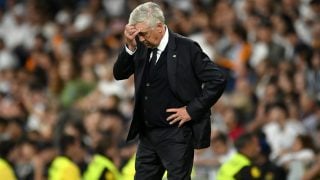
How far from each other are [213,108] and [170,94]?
18.5ft

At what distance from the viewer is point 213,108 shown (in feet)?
42.4

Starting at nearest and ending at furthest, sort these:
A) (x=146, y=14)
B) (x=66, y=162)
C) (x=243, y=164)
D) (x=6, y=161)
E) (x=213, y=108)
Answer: (x=146, y=14) → (x=243, y=164) → (x=66, y=162) → (x=6, y=161) → (x=213, y=108)

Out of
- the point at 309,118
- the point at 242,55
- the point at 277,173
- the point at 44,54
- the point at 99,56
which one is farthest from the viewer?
the point at 44,54

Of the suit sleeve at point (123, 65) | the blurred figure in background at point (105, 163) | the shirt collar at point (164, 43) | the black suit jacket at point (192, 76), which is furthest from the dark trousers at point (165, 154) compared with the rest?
the blurred figure in background at point (105, 163)

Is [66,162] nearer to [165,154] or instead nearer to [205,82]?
[165,154]

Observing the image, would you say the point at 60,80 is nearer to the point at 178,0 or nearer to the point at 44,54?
Result: the point at 44,54

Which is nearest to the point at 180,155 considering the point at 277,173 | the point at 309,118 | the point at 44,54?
the point at 277,173

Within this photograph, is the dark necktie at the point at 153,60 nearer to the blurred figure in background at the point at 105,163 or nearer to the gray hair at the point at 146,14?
the gray hair at the point at 146,14

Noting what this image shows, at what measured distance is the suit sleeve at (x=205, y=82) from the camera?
7230 mm

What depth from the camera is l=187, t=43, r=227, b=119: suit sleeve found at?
7230 mm

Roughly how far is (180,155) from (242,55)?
6.61 m

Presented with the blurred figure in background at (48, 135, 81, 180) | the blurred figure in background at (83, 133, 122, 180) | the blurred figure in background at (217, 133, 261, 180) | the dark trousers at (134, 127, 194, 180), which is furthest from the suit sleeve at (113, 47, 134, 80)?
the blurred figure in background at (48, 135, 81, 180)

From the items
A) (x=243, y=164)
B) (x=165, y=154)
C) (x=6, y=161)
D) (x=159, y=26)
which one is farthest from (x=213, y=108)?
(x=159, y=26)

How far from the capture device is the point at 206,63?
7.28 metres
